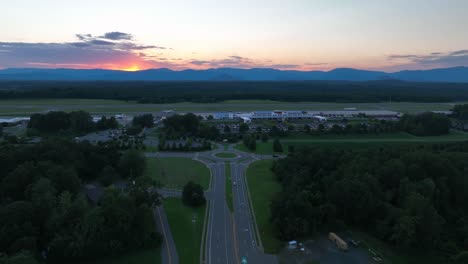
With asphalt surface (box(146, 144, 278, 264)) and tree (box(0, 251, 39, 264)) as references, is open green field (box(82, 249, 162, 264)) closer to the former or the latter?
asphalt surface (box(146, 144, 278, 264))

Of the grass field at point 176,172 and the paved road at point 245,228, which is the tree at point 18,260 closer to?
the paved road at point 245,228

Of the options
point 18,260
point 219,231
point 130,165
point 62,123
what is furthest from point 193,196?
point 62,123

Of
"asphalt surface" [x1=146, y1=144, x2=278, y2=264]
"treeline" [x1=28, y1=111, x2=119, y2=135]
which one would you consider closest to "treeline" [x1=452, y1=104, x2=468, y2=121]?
"asphalt surface" [x1=146, y1=144, x2=278, y2=264]

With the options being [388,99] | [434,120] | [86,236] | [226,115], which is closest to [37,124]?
[226,115]

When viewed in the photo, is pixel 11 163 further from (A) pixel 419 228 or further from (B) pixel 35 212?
(A) pixel 419 228

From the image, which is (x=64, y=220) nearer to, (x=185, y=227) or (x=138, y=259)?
(x=138, y=259)
